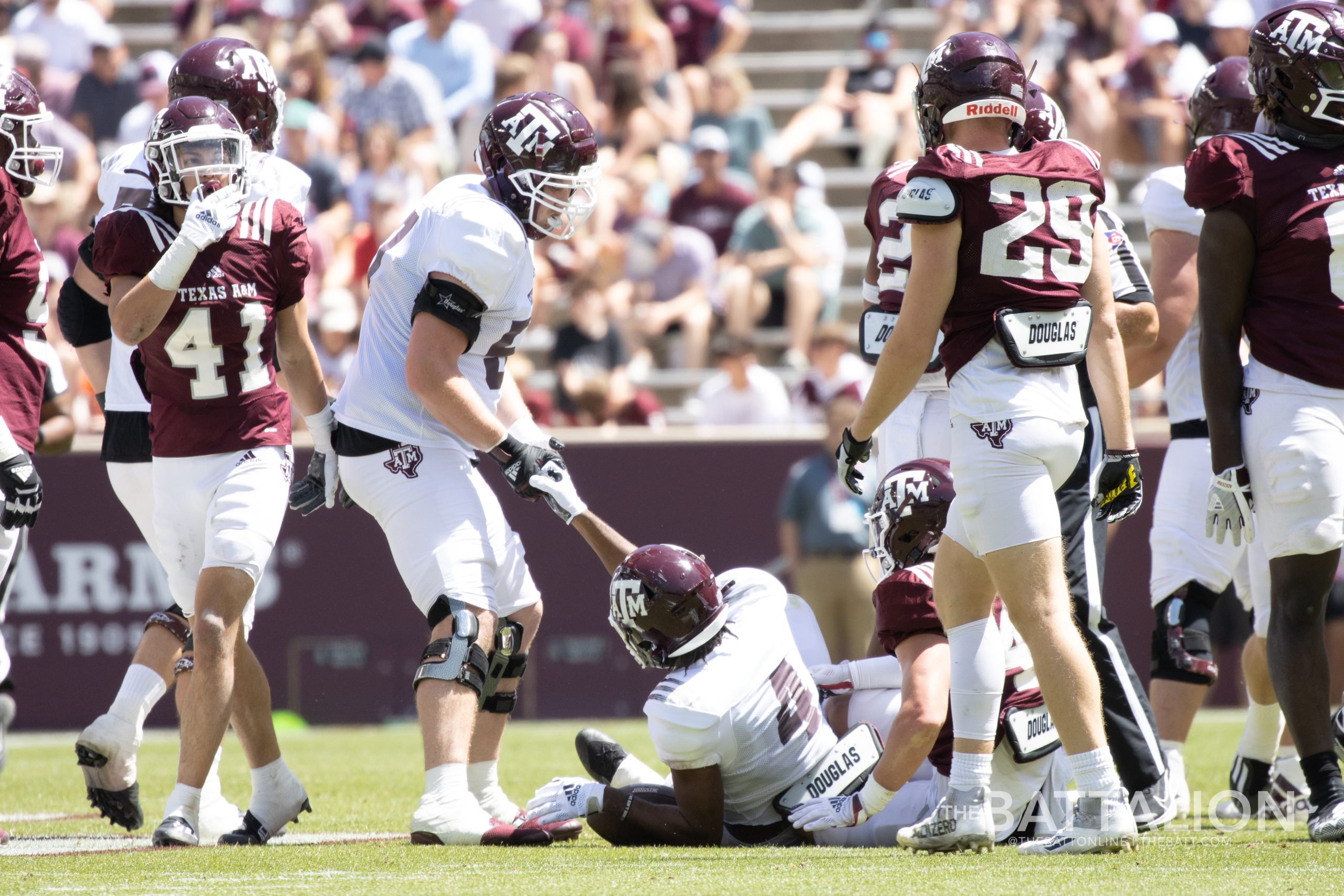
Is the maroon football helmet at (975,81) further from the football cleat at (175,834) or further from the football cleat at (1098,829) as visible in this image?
the football cleat at (175,834)

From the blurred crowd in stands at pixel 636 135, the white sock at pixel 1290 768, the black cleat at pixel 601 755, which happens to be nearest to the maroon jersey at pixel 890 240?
the black cleat at pixel 601 755

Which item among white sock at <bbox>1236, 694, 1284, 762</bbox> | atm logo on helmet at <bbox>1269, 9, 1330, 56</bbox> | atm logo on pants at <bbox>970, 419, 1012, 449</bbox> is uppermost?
atm logo on helmet at <bbox>1269, 9, 1330, 56</bbox>

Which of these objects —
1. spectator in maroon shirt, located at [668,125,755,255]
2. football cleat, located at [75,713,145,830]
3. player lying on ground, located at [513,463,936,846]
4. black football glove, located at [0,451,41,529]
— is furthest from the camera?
spectator in maroon shirt, located at [668,125,755,255]

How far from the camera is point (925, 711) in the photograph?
14.5 ft

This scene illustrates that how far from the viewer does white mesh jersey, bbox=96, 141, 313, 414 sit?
5.04 meters

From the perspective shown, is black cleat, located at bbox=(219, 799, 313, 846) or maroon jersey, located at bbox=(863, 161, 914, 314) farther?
maroon jersey, located at bbox=(863, 161, 914, 314)

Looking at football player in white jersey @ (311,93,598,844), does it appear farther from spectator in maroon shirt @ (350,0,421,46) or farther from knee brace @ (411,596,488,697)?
spectator in maroon shirt @ (350,0,421,46)

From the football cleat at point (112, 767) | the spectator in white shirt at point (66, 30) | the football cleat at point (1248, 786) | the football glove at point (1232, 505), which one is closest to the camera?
the football glove at point (1232, 505)

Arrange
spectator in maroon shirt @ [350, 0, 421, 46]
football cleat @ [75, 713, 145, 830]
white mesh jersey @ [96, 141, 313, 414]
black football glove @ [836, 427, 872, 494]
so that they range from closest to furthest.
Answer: black football glove @ [836, 427, 872, 494] < white mesh jersey @ [96, 141, 313, 414] < football cleat @ [75, 713, 145, 830] < spectator in maroon shirt @ [350, 0, 421, 46]

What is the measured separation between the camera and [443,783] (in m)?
4.65

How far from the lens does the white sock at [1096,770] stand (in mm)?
4070

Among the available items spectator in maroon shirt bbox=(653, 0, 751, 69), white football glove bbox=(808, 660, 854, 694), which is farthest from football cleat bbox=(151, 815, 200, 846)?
spectator in maroon shirt bbox=(653, 0, 751, 69)

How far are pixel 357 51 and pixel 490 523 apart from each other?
9928 millimetres

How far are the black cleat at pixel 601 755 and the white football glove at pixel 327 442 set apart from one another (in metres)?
1.09
